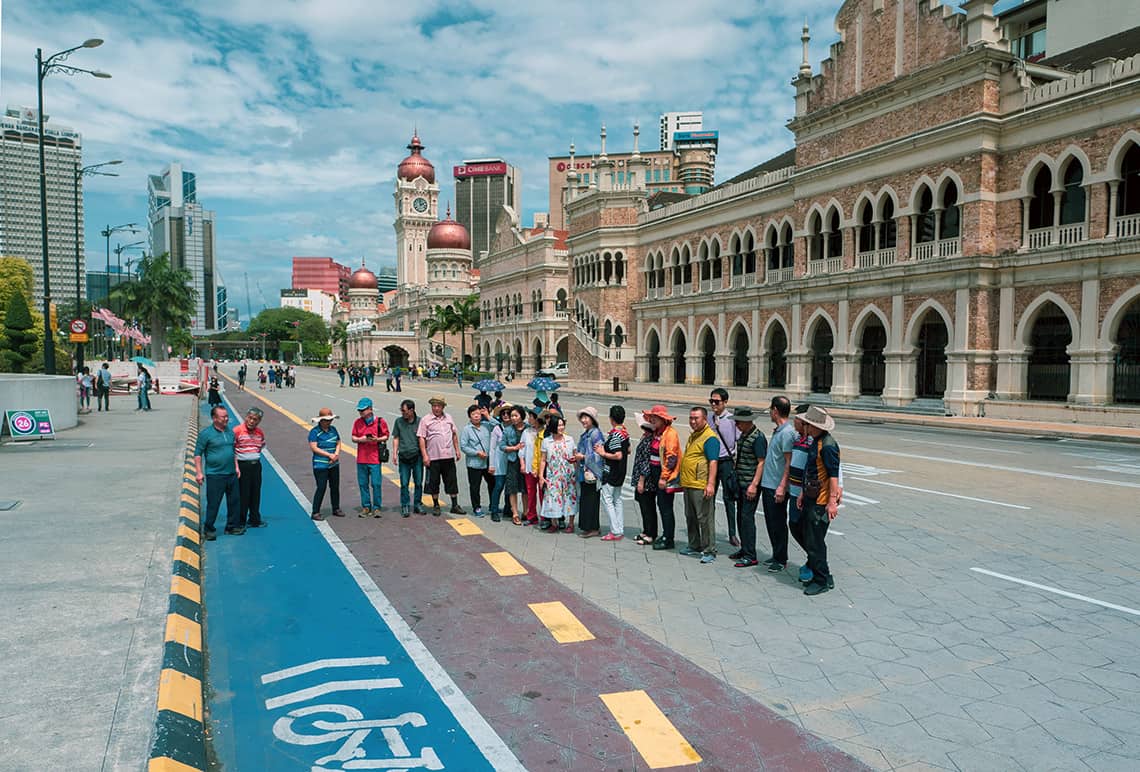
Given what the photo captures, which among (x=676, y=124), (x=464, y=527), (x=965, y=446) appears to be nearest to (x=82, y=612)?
(x=464, y=527)

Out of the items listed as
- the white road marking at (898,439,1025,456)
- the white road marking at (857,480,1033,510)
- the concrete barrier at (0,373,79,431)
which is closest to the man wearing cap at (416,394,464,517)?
the white road marking at (857,480,1033,510)

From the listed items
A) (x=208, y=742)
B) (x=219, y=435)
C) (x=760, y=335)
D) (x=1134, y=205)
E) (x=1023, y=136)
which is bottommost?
(x=208, y=742)

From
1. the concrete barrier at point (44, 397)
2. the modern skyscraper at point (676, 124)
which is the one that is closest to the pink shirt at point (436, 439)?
the concrete barrier at point (44, 397)

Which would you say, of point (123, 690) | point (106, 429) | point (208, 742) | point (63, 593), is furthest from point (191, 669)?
point (106, 429)

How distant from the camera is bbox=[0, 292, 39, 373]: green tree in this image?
4159 centimetres

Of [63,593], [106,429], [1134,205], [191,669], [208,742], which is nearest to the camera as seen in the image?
[208,742]

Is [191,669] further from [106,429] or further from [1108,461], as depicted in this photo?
[106,429]

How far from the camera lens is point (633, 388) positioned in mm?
49125

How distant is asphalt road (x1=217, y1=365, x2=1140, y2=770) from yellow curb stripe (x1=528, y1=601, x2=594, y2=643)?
0.45 m

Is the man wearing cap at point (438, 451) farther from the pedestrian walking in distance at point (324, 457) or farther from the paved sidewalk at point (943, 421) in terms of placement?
the paved sidewalk at point (943, 421)

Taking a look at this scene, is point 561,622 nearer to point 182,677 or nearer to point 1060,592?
point 182,677

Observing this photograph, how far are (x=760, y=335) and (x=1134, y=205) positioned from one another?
17.5 metres

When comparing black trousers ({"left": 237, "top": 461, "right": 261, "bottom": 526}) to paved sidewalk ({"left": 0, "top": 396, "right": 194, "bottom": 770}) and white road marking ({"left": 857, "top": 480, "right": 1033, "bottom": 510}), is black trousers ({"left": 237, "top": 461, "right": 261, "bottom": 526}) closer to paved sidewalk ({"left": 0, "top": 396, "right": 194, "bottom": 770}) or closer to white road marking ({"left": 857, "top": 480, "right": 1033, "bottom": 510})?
paved sidewalk ({"left": 0, "top": 396, "right": 194, "bottom": 770})

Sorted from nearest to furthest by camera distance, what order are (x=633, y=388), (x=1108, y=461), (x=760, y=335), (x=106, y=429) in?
(x=1108, y=461), (x=106, y=429), (x=760, y=335), (x=633, y=388)
